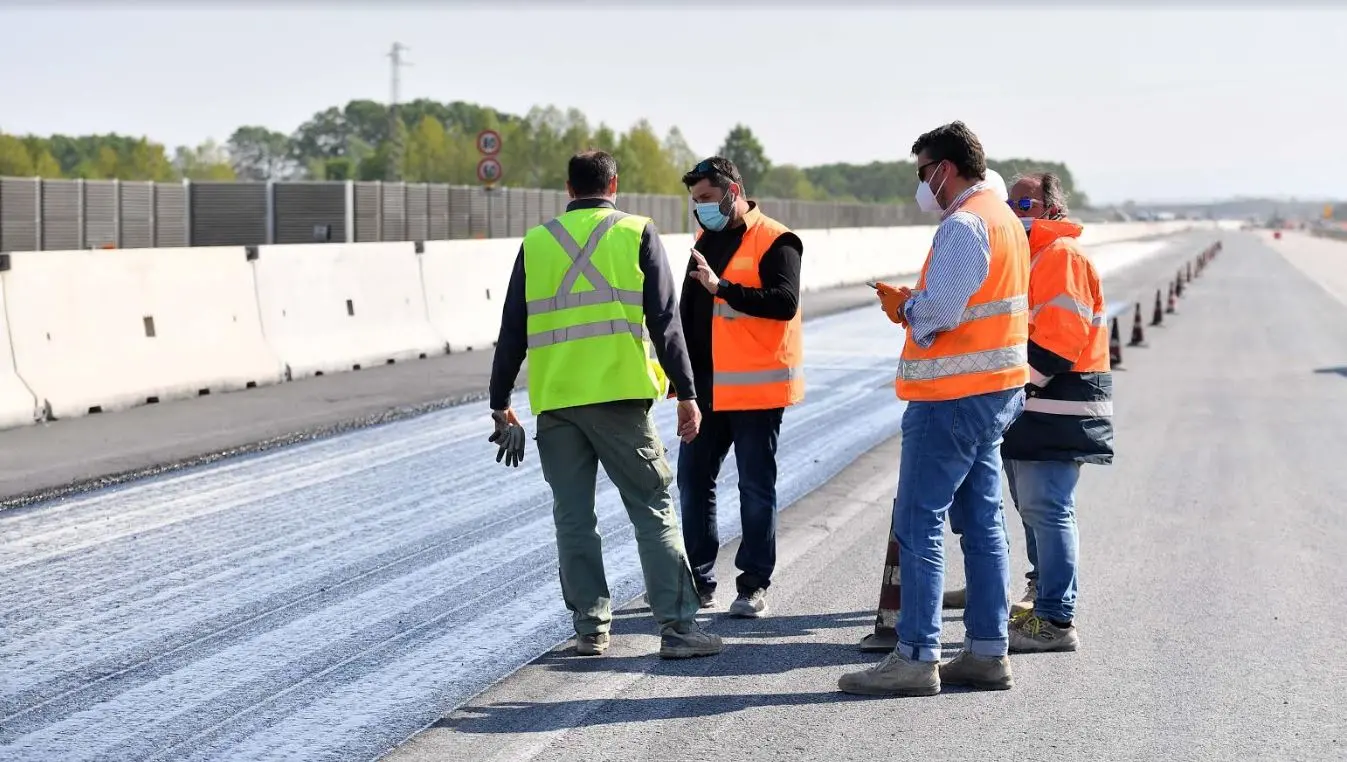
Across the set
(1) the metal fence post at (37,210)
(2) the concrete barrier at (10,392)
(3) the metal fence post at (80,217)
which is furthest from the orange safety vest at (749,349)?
(3) the metal fence post at (80,217)

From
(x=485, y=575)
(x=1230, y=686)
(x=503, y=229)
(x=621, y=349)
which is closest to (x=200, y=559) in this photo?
(x=485, y=575)

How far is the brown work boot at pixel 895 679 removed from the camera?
18.5 ft

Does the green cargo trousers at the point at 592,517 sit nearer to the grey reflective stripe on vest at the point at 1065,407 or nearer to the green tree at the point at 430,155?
the grey reflective stripe on vest at the point at 1065,407

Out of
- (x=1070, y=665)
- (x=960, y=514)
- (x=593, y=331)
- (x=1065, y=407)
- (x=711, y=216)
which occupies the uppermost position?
(x=711, y=216)

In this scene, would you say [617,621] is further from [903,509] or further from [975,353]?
[975,353]

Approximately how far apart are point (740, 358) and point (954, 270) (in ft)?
4.63

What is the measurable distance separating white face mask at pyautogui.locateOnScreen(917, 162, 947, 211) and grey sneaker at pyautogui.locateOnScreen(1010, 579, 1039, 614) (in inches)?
67.5

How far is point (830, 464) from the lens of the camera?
10891 millimetres

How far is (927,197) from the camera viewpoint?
5.68 m

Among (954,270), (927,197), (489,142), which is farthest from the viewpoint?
(489,142)

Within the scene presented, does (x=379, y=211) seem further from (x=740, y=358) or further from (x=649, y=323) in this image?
(x=649, y=323)

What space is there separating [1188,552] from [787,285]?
9.51 ft

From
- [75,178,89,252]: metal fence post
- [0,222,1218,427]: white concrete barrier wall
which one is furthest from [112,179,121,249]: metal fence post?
[0,222,1218,427]: white concrete barrier wall

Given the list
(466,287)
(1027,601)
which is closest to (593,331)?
(1027,601)
